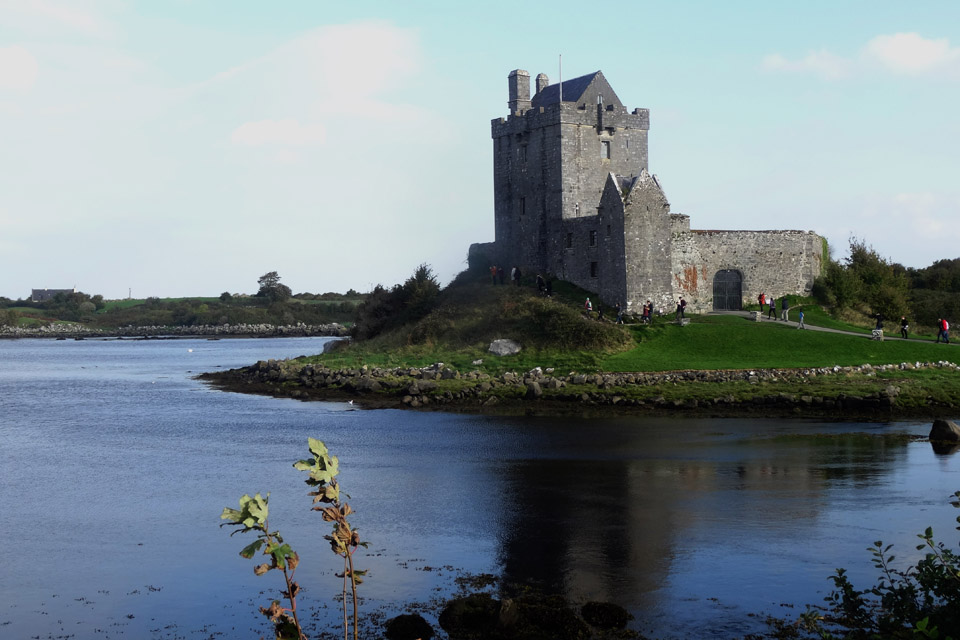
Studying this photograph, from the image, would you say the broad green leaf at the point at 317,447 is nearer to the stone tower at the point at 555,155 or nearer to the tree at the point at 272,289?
the stone tower at the point at 555,155

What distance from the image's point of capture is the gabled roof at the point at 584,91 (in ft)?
182

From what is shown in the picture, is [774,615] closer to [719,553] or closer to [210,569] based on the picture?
[719,553]

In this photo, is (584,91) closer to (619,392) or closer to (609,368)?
(609,368)

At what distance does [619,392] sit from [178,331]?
430ft

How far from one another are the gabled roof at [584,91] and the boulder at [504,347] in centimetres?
1590

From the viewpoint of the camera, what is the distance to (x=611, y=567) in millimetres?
15508

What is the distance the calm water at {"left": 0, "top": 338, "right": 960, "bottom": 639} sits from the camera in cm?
1431

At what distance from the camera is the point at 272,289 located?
18600 centimetres

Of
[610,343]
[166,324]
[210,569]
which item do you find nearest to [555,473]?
[210,569]

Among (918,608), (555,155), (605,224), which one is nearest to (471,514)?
(918,608)

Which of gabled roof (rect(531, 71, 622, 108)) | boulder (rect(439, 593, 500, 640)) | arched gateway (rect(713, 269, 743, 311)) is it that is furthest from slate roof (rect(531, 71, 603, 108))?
boulder (rect(439, 593, 500, 640))

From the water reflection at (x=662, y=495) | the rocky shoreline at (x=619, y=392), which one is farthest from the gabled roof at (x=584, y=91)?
the water reflection at (x=662, y=495)

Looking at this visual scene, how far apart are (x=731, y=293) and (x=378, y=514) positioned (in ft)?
118

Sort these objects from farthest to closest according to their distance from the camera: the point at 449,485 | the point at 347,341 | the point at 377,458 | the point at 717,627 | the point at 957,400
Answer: the point at 347,341, the point at 957,400, the point at 377,458, the point at 449,485, the point at 717,627
